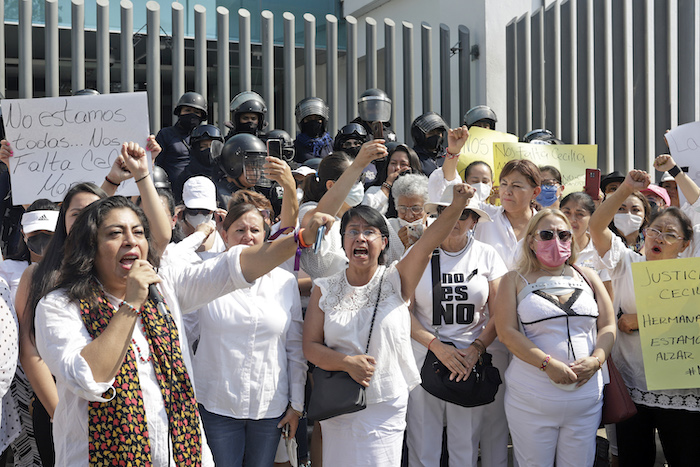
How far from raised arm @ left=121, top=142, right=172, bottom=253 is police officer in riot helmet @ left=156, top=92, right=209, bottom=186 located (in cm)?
376

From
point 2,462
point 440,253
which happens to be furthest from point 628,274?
point 2,462

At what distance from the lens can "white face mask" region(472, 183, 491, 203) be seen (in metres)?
5.68

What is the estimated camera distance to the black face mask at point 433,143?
25.6ft

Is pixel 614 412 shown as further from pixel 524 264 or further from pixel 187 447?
pixel 187 447

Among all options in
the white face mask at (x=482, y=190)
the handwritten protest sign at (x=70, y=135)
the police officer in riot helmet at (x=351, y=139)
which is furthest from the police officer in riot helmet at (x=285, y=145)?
the handwritten protest sign at (x=70, y=135)

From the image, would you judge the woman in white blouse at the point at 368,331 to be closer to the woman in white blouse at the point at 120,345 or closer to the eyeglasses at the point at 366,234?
the eyeglasses at the point at 366,234

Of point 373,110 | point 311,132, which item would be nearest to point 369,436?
point 311,132

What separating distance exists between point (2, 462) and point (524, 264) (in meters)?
3.06

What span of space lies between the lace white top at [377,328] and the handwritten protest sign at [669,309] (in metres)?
1.36

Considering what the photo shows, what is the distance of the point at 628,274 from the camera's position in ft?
14.9

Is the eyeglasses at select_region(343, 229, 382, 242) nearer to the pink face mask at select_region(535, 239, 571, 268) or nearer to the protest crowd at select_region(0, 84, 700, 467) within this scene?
the protest crowd at select_region(0, 84, 700, 467)

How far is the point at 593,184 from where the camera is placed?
5191 millimetres

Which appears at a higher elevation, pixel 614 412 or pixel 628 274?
pixel 628 274

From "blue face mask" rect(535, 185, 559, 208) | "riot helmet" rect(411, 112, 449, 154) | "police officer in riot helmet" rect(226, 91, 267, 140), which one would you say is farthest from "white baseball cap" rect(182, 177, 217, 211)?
"riot helmet" rect(411, 112, 449, 154)
